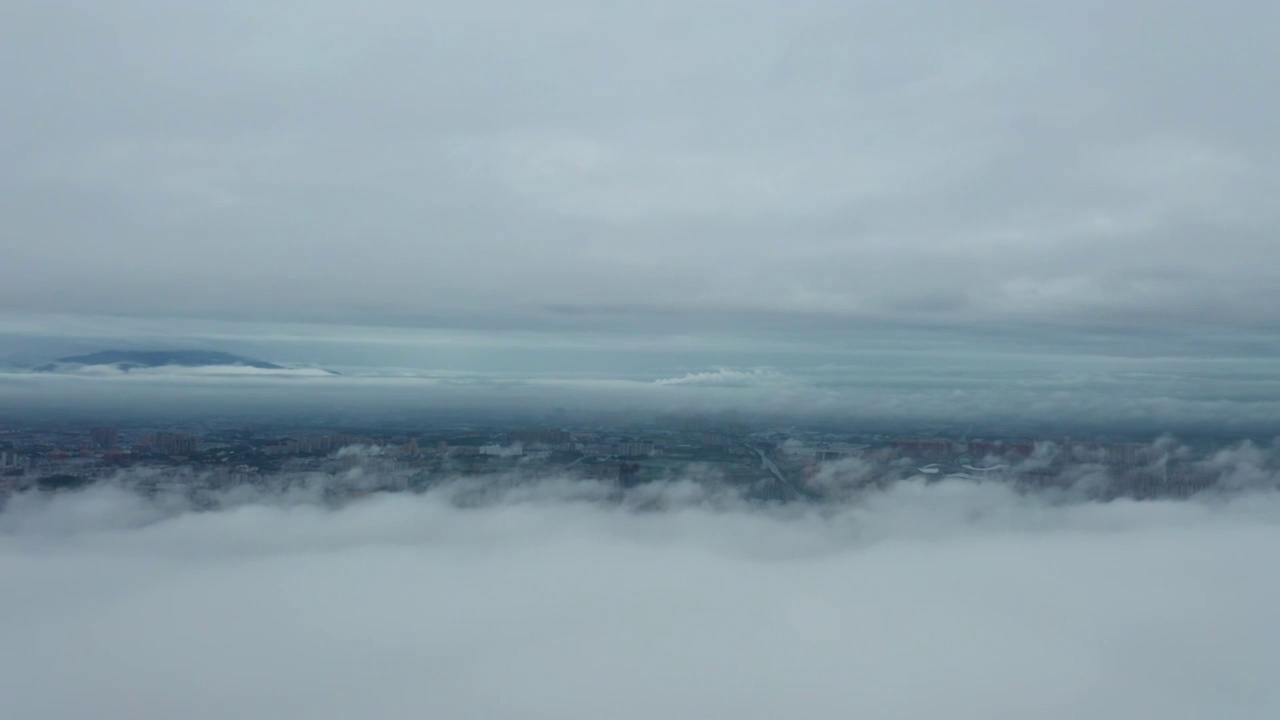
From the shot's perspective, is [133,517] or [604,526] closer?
[133,517]

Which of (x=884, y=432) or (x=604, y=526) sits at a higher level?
(x=884, y=432)

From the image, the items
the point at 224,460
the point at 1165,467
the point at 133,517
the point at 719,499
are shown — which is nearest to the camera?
the point at 133,517

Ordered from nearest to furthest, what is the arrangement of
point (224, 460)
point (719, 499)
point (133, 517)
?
point (133, 517) → point (224, 460) → point (719, 499)

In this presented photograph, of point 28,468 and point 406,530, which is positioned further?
point 406,530

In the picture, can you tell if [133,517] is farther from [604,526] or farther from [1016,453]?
[1016,453]

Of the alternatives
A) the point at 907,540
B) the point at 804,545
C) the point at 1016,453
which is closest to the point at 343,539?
the point at 804,545

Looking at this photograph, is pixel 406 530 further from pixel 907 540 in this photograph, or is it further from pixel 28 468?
pixel 907 540

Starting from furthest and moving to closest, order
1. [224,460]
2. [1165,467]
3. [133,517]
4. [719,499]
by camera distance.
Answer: [1165,467], [719,499], [224,460], [133,517]

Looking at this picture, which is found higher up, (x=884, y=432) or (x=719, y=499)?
(x=884, y=432)

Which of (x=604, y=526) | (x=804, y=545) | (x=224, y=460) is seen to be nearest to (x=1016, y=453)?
(x=804, y=545)
